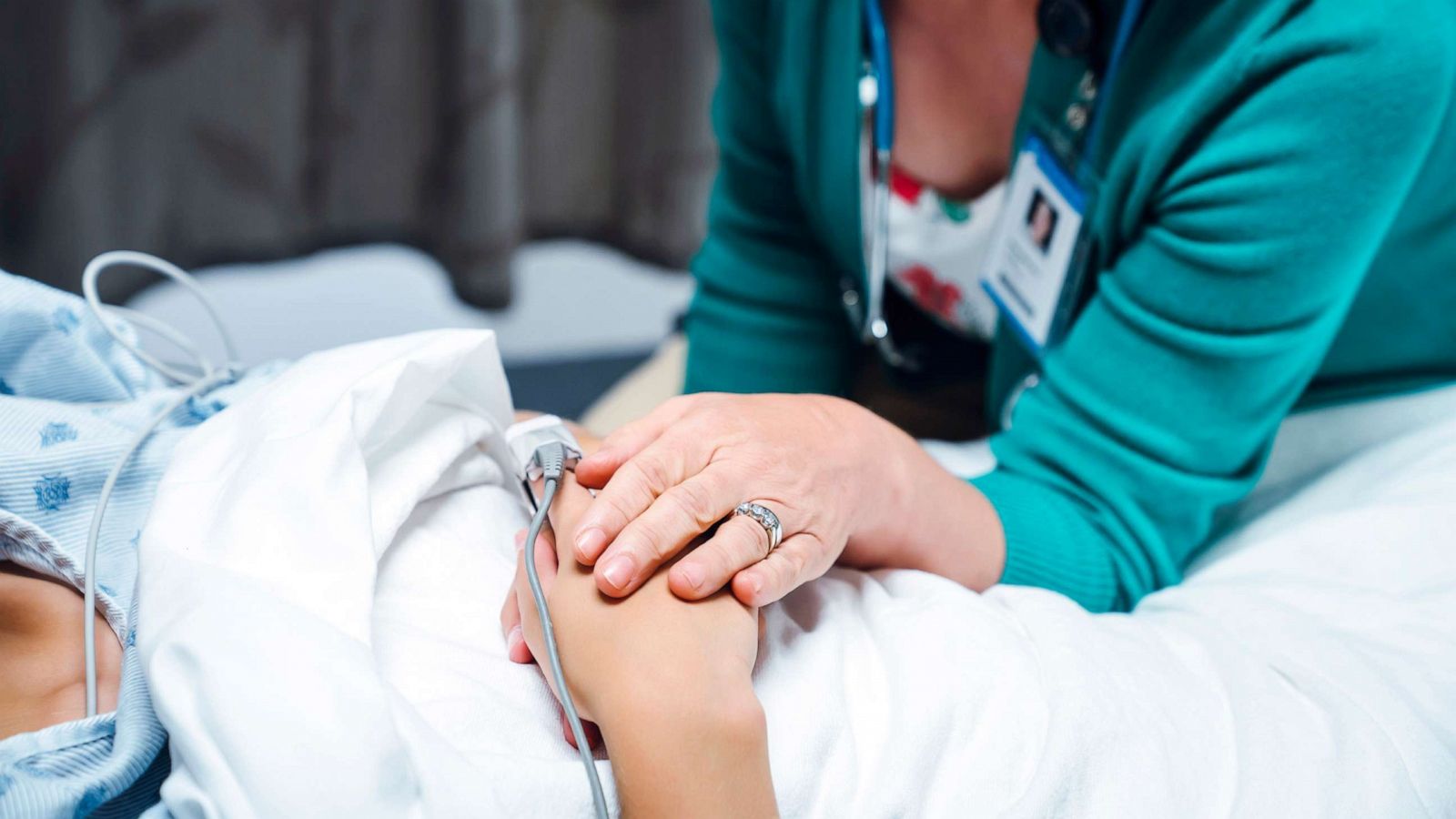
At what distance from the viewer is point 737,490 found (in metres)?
0.53

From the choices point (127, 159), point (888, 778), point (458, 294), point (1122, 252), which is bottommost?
point (458, 294)

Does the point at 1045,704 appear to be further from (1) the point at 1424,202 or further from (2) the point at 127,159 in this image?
(2) the point at 127,159

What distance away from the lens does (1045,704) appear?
508mm

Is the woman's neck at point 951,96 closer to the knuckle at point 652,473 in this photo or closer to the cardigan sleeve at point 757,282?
the cardigan sleeve at point 757,282

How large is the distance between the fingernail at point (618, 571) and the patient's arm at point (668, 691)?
0.04 feet

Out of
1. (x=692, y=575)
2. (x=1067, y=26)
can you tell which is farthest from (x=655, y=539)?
(x=1067, y=26)

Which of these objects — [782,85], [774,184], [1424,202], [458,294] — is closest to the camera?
[1424,202]

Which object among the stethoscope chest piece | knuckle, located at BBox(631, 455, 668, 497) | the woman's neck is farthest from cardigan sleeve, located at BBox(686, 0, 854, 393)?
knuckle, located at BBox(631, 455, 668, 497)

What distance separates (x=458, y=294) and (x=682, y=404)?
1.34 meters

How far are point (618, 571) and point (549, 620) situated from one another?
0.04 m

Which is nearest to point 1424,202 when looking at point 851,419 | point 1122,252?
point 1122,252

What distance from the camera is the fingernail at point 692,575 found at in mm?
481

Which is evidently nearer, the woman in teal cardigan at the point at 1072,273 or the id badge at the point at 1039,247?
the woman in teal cardigan at the point at 1072,273

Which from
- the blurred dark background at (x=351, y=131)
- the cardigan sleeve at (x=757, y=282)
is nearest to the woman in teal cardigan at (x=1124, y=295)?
the cardigan sleeve at (x=757, y=282)
